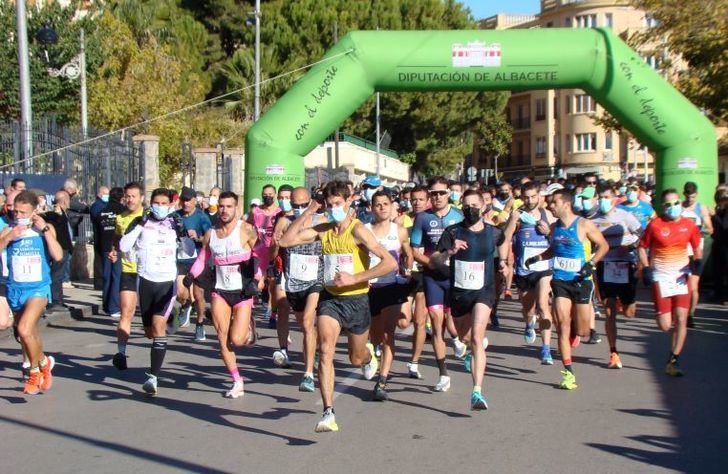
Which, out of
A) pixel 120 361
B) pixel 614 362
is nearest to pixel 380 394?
pixel 614 362

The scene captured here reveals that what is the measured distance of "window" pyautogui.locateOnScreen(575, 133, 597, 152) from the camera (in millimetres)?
80312

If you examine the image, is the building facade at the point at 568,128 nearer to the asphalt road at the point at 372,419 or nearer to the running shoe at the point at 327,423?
the asphalt road at the point at 372,419

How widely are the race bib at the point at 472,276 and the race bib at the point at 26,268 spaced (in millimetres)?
3658

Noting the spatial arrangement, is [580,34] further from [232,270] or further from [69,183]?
[232,270]

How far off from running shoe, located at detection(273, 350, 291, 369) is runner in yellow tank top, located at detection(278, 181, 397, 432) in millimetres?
2604

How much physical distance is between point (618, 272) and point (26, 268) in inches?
225

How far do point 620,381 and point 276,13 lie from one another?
41781 millimetres

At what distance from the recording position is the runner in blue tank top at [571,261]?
9750mm

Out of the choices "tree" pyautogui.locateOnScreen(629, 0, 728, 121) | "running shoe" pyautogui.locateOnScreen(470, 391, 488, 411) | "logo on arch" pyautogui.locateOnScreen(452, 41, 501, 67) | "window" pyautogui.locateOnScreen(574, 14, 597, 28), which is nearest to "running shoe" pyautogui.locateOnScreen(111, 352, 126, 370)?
"running shoe" pyautogui.locateOnScreen(470, 391, 488, 411)

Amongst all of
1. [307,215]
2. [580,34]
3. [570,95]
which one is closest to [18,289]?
[307,215]

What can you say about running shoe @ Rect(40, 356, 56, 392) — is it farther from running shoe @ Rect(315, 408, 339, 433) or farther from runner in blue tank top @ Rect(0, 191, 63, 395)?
running shoe @ Rect(315, 408, 339, 433)

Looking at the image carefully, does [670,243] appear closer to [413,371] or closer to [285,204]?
[413,371]

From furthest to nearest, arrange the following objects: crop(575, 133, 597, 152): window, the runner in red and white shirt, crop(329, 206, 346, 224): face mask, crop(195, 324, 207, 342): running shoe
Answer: crop(575, 133, 597, 152): window → crop(195, 324, 207, 342): running shoe → the runner in red and white shirt → crop(329, 206, 346, 224): face mask

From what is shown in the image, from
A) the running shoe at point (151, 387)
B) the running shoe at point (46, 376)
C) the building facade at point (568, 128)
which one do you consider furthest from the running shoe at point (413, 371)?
the building facade at point (568, 128)
